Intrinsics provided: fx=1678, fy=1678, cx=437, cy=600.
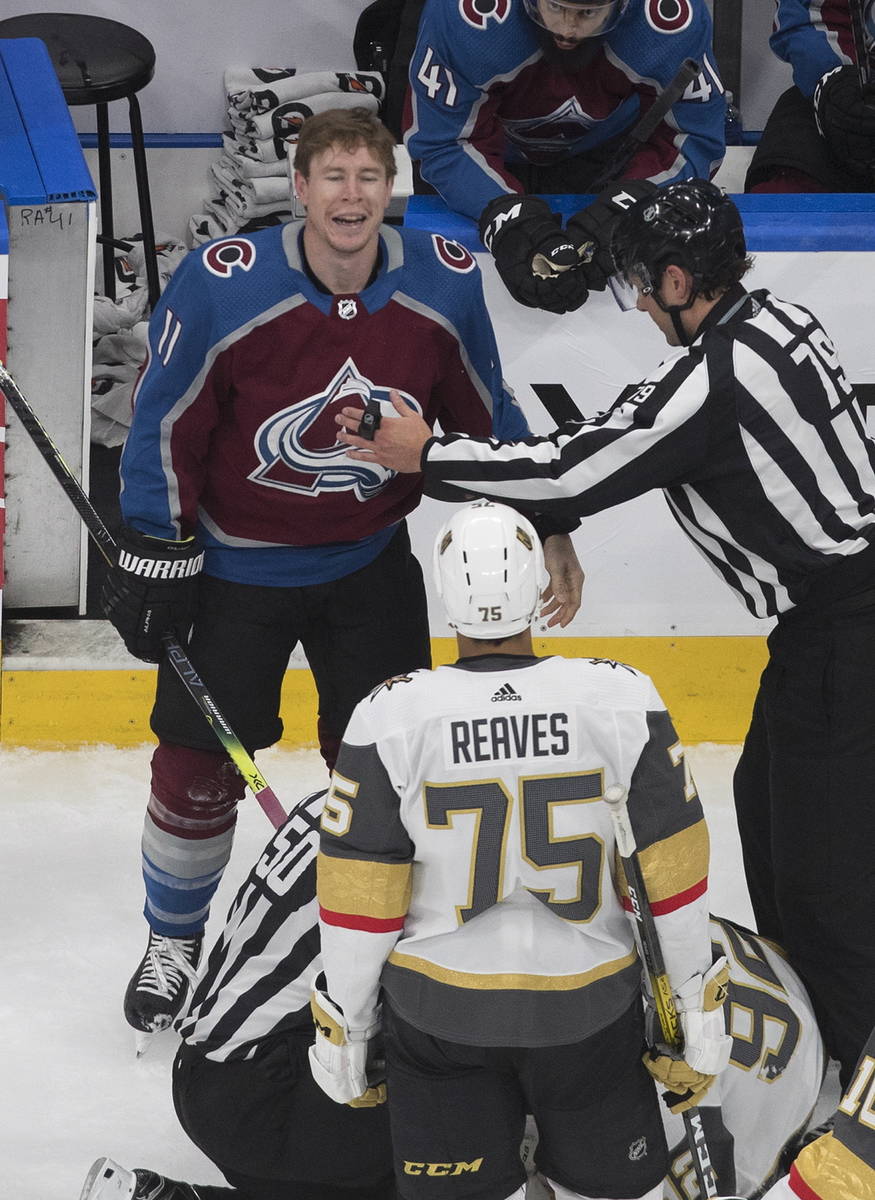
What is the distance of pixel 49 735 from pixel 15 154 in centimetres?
114

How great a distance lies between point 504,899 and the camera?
179 cm

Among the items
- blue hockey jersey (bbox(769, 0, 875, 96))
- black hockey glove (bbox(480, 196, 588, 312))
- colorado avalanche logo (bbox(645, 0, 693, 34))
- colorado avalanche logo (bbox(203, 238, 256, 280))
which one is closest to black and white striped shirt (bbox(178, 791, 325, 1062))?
colorado avalanche logo (bbox(203, 238, 256, 280))

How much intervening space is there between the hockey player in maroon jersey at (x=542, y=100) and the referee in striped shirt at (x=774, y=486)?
781 mm

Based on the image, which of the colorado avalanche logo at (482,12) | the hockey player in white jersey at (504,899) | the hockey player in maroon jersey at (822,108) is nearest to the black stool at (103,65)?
the colorado avalanche logo at (482,12)

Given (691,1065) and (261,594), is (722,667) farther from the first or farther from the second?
(691,1065)

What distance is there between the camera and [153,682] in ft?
10.9

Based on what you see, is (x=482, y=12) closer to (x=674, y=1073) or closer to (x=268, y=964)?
(x=268, y=964)

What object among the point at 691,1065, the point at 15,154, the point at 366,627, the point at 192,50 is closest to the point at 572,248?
the point at 366,627

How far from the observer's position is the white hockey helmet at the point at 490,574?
1.79m

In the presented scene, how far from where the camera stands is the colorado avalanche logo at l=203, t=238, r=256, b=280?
2.31m

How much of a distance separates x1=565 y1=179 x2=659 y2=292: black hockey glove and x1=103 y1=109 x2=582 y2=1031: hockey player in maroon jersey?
487mm

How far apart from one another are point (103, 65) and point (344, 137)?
1.95 metres

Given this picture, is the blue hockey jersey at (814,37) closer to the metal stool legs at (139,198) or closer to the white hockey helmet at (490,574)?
the metal stool legs at (139,198)

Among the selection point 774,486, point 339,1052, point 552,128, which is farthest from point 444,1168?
point 552,128
